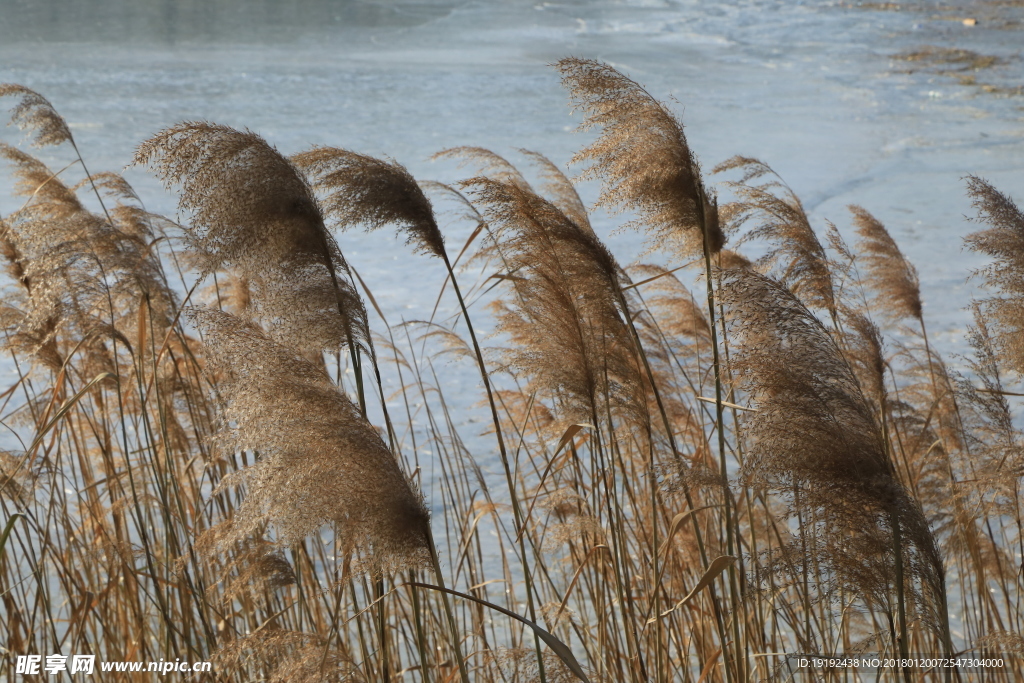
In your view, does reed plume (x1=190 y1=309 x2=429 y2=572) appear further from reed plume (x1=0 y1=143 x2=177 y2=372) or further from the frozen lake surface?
the frozen lake surface

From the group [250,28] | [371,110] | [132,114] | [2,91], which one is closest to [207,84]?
[132,114]

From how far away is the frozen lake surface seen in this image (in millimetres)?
6914

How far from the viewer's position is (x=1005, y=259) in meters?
1.68

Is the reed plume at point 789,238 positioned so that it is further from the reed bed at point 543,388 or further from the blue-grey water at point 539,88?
the blue-grey water at point 539,88

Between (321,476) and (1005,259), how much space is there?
125 centimetres

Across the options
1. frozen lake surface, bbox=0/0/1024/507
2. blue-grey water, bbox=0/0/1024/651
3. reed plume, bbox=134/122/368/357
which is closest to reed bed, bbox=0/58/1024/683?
reed plume, bbox=134/122/368/357

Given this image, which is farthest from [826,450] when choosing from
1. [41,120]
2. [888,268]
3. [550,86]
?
[550,86]

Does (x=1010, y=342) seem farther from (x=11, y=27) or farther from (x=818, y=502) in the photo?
(x=11, y=27)

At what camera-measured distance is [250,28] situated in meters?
15.2

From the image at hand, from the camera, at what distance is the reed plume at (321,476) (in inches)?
41.9

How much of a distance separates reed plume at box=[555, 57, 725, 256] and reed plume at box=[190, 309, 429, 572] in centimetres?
57

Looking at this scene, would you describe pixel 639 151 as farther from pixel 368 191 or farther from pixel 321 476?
pixel 321 476

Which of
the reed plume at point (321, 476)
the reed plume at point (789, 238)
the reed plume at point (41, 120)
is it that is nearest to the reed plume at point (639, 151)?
the reed plume at point (789, 238)

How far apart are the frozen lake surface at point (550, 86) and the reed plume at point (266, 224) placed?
3.49m
